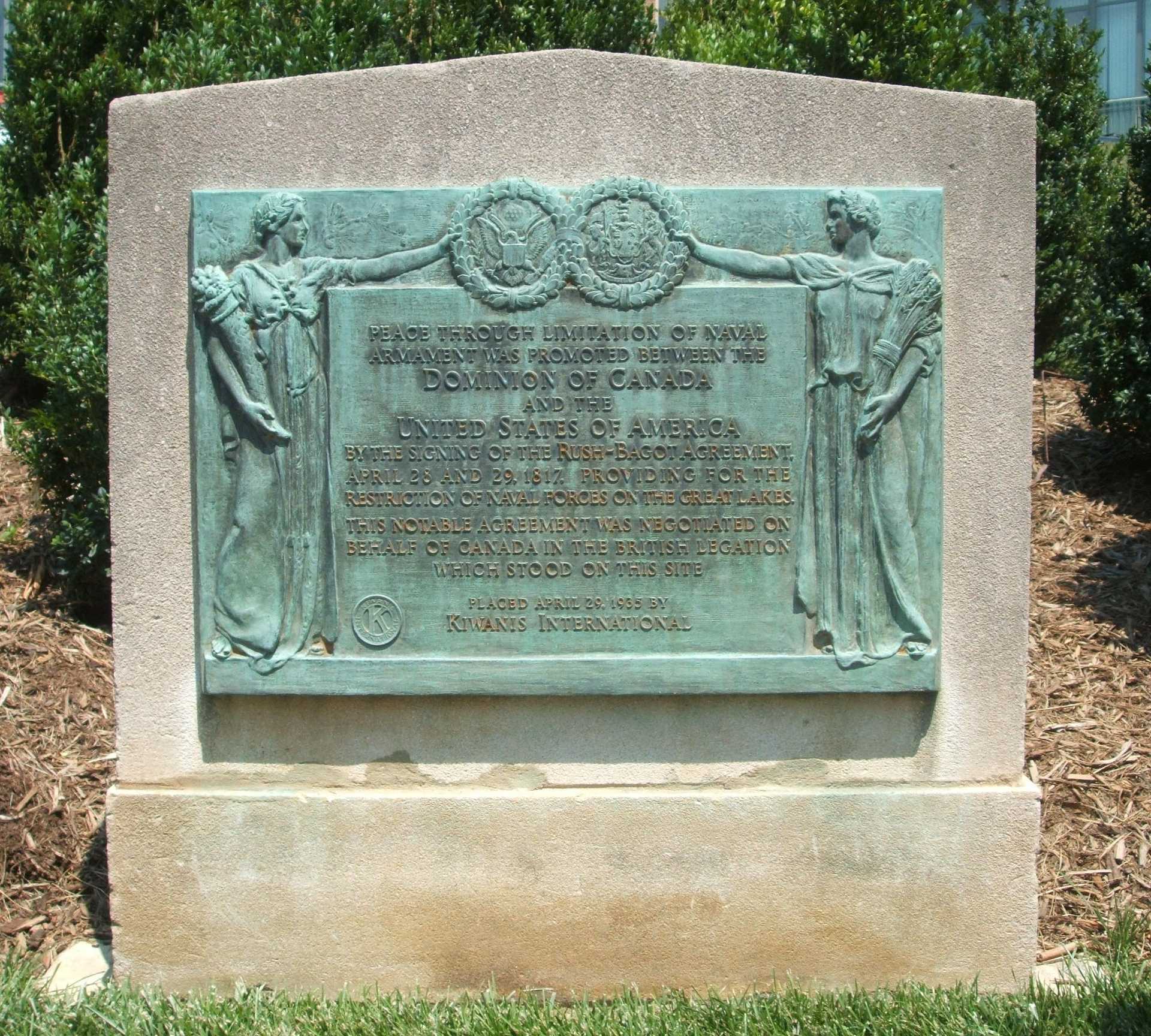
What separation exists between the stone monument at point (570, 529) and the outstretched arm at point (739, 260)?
0.04 feet

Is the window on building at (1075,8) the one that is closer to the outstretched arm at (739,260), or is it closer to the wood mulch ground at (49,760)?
the outstretched arm at (739,260)

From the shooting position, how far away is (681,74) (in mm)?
4133

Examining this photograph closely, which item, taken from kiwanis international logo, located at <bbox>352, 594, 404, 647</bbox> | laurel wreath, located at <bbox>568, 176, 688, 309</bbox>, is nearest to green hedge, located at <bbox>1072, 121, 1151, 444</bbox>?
laurel wreath, located at <bbox>568, 176, 688, 309</bbox>

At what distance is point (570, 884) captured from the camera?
4.28 metres

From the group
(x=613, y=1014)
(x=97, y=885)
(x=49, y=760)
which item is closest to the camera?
(x=613, y=1014)

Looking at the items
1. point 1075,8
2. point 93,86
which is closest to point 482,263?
point 93,86

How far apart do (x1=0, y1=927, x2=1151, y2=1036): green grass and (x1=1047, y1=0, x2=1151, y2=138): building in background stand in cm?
1415

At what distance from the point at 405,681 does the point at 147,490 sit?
42.0 inches

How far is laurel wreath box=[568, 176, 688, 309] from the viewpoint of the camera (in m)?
4.11

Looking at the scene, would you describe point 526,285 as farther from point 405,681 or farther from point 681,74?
point 405,681

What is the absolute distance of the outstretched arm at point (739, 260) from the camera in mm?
4125

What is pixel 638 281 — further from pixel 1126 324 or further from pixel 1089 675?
pixel 1126 324

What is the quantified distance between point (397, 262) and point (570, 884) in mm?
2132

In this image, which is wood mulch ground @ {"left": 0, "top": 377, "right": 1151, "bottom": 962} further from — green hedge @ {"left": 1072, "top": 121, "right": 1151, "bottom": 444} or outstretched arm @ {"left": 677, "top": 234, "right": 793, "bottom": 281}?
outstretched arm @ {"left": 677, "top": 234, "right": 793, "bottom": 281}
